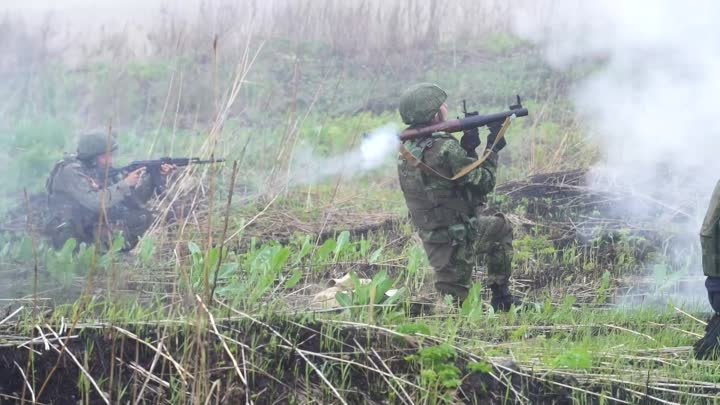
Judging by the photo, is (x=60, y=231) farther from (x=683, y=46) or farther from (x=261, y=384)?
(x=683, y=46)

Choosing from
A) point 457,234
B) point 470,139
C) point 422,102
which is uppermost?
point 422,102

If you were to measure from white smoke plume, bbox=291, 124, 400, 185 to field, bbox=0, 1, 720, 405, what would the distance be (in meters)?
0.06

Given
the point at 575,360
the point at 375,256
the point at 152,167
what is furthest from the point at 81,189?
the point at 575,360

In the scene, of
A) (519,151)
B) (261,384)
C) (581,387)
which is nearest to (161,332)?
(261,384)

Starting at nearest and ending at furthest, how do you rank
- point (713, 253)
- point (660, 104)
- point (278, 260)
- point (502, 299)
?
point (713, 253) < point (278, 260) < point (502, 299) < point (660, 104)

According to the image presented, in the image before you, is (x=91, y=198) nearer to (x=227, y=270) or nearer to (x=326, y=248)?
(x=326, y=248)

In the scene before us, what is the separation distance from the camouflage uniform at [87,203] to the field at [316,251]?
11.2 inches

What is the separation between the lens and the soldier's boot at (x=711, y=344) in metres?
Answer: 4.91

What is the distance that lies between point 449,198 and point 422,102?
0.63 meters

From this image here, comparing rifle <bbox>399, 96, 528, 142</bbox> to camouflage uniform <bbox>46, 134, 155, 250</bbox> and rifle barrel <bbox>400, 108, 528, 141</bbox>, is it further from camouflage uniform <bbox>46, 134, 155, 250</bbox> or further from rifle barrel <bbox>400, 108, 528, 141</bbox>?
camouflage uniform <bbox>46, 134, 155, 250</bbox>

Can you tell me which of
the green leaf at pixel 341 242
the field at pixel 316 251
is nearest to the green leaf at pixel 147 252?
the field at pixel 316 251

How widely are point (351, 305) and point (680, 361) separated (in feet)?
5.68

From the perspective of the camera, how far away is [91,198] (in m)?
8.32

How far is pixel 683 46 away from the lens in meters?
9.56
